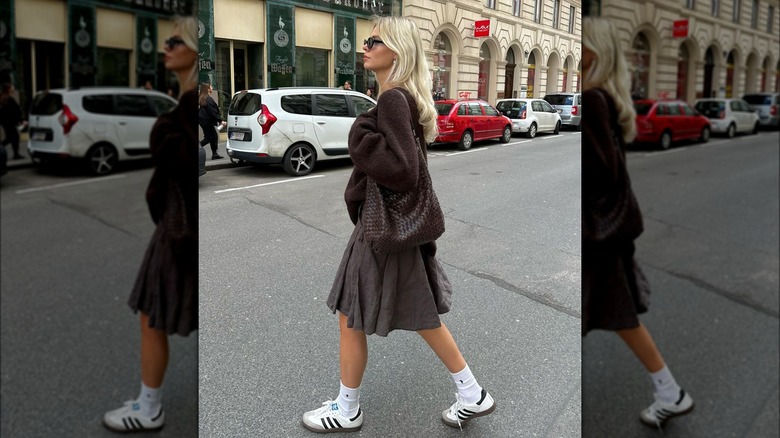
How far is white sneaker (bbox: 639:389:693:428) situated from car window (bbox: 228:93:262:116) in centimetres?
80

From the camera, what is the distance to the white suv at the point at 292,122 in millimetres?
1108

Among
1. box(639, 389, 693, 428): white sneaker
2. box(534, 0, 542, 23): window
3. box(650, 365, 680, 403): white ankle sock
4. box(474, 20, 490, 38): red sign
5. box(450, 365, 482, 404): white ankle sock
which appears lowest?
box(450, 365, 482, 404): white ankle sock

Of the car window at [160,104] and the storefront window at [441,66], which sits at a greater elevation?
the storefront window at [441,66]

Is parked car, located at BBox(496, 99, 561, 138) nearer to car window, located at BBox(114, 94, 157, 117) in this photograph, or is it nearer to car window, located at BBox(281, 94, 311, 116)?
car window, located at BBox(281, 94, 311, 116)

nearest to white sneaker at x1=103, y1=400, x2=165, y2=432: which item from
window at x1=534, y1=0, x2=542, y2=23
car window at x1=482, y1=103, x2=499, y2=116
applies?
car window at x1=482, y1=103, x2=499, y2=116

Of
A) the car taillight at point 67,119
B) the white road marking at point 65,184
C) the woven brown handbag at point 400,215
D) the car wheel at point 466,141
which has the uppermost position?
the car taillight at point 67,119

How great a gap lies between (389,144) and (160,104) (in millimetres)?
449

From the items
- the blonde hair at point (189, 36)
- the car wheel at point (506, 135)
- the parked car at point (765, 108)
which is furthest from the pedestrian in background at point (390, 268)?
the parked car at point (765, 108)

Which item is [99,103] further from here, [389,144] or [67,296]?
[389,144]

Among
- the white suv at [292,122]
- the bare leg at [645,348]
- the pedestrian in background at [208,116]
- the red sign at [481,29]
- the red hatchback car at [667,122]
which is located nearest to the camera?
the red hatchback car at [667,122]

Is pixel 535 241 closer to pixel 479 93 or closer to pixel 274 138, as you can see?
pixel 479 93

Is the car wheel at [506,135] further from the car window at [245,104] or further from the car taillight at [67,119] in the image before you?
the car taillight at [67,119]

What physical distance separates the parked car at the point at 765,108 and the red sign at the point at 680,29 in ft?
0.36

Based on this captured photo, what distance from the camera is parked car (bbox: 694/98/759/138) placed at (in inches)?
27.1
